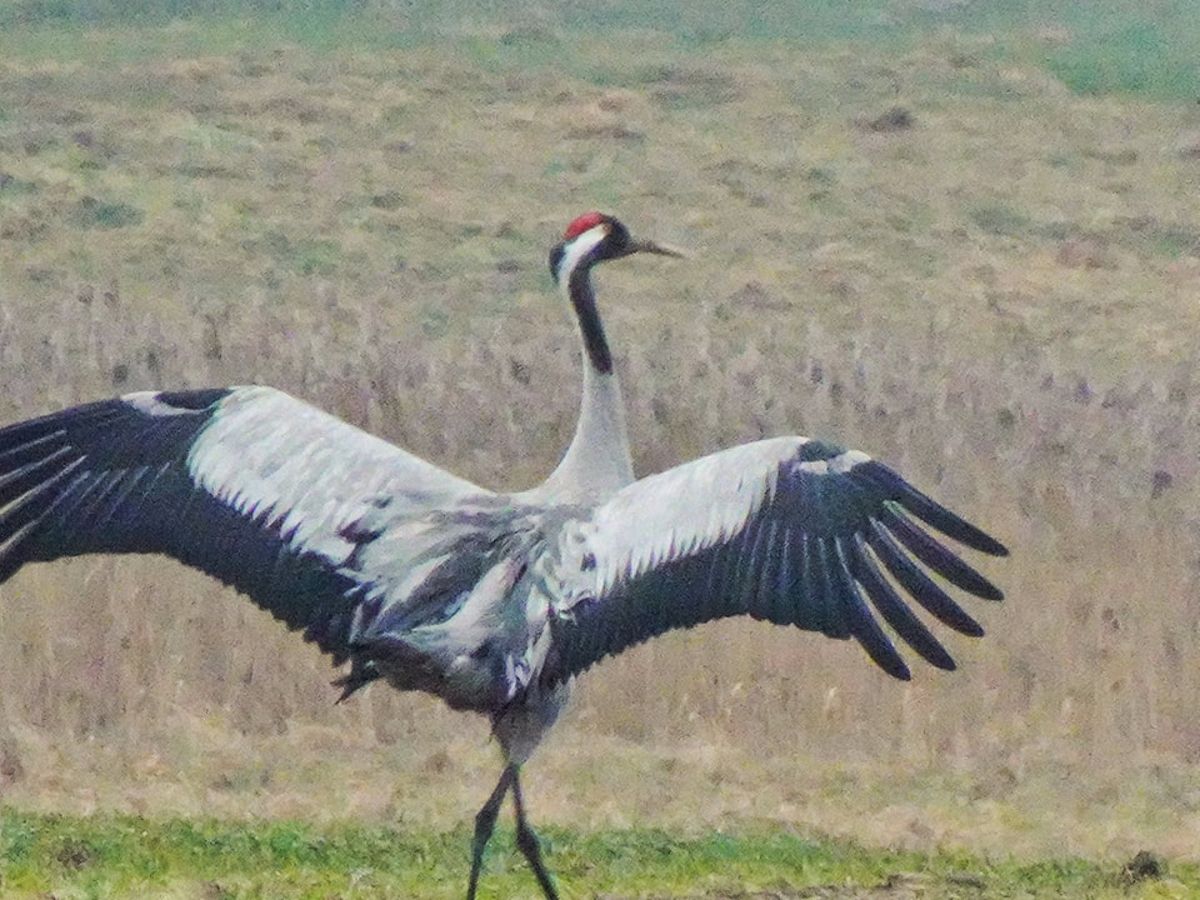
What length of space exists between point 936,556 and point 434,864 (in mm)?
2461

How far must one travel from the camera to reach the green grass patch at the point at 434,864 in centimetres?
908

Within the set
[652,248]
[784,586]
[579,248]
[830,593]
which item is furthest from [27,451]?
[830,593]

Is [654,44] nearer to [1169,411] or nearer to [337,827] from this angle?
[1169,411]

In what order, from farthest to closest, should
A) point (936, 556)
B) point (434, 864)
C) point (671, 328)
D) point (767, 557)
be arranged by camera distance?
point (671, 328), point (434, 864), point (767, 557), point (936, 556)

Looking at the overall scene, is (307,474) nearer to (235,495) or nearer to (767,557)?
(235,495)

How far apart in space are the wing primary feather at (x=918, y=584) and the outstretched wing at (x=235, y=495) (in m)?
1.35

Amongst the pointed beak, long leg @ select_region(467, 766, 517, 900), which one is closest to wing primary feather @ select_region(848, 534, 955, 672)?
long leg @ select_region(467, 766, 517, 900)

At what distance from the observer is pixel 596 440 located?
8992 millimetres

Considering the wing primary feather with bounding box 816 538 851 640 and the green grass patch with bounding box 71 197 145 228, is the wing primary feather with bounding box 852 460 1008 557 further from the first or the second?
the green grass patch with bounding box 71 197 145 228

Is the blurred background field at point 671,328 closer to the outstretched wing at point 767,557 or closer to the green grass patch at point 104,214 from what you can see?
the green grass patch at point 104,214

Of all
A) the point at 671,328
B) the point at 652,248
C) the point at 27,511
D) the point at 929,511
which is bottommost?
the point at 671,328

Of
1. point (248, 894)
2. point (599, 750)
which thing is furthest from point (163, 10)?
point (248, 894)

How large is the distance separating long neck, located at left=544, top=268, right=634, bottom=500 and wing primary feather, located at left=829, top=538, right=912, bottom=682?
109 cm

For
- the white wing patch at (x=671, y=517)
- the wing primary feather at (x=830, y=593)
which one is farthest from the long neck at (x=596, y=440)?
the wing primary feather at (x=830, y=593)
